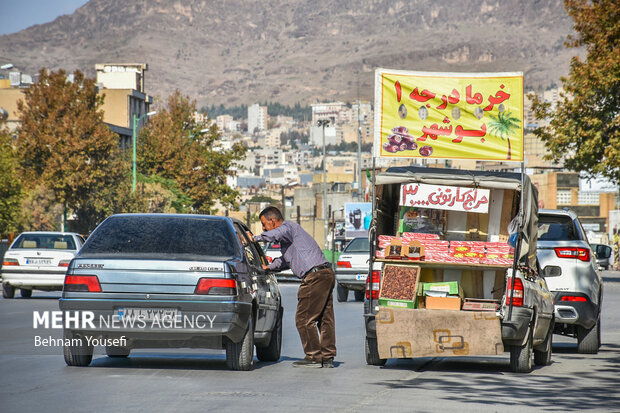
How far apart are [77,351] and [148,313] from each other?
1.09m

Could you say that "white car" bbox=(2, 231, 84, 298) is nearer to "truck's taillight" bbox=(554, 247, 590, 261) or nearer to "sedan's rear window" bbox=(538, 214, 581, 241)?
"sedan's rear window" bbox=(538, 214, 581, 241)

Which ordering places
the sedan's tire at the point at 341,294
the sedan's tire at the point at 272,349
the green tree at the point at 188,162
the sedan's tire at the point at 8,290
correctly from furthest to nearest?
the green tree at the point at 188,162
the sedan's tire at the point at 341,294
the sedan's tire at the point at 8,290
the sedan's tire at the point at 272,349

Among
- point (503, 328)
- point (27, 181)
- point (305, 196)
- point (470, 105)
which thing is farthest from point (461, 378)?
point (305, 196)

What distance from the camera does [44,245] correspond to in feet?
90.0

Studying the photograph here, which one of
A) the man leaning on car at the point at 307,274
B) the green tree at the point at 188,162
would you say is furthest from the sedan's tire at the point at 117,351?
the green tree at the point at 188,162

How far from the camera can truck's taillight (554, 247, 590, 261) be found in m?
14.4

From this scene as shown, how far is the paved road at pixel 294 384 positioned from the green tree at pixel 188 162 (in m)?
63.2

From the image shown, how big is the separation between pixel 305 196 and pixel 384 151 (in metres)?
143

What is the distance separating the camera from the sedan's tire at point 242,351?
11.4 meters

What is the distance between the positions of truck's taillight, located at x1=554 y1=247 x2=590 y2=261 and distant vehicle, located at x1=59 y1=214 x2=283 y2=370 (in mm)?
4847

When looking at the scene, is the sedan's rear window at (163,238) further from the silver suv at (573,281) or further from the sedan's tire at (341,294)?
the sedan's tire at (341,294)

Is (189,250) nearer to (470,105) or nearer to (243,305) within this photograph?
(243,305)
